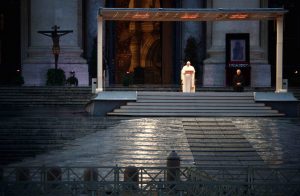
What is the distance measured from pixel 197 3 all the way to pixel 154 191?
28194 mm

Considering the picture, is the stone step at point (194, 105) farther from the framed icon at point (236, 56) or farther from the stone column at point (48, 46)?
the stone column at point (48, 46)

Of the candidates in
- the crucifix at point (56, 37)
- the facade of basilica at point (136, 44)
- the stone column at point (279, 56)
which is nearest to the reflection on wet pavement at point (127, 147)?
the stone column at point (279, 56)

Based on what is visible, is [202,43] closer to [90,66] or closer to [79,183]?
[90,66]

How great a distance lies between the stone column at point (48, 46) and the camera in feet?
125

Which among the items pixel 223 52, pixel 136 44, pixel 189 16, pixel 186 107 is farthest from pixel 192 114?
pixel 136 44

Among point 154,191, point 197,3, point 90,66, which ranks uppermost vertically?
point 197,3

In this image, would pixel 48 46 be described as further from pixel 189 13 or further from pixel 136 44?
pixel 189 13

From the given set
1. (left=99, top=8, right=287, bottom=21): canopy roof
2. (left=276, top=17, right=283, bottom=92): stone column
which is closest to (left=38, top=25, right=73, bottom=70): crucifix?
(left=99, top=8, right=287, bottom=21): canopy roof

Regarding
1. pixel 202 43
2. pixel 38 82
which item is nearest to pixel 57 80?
pixel 38 82

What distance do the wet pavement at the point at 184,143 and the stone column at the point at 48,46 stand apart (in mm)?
13239

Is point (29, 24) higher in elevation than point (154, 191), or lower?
higher

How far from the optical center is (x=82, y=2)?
4012 cm

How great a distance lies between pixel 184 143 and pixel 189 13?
367 inches

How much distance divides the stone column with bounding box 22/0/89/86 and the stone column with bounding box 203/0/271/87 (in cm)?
679
